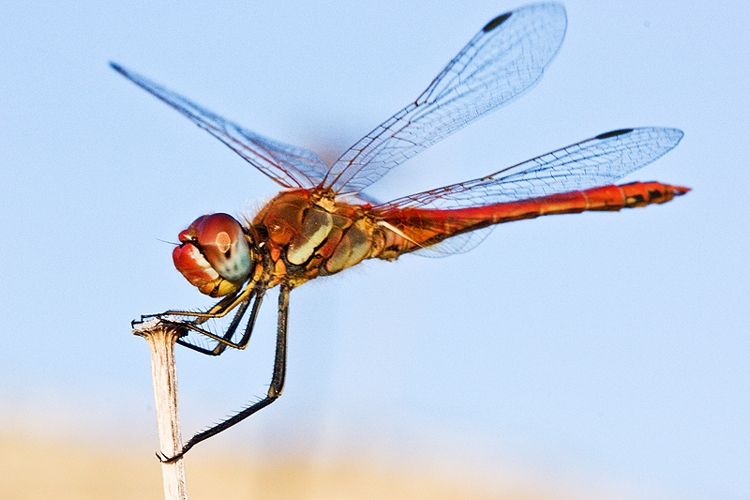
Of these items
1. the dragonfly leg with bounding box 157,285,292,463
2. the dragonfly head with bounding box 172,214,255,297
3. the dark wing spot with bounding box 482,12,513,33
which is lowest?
the dragonfly leg with bounding box 157,285,292,463

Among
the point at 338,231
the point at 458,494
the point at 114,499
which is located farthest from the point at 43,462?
the point at 338,231

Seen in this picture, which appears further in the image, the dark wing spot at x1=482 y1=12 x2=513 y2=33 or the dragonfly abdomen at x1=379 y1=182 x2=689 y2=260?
the dragonfly abdomen at x1=379 y1=182 x2=689 y2=260

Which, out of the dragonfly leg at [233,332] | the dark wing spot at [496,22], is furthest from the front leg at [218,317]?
the dark wing spot at [496,22]

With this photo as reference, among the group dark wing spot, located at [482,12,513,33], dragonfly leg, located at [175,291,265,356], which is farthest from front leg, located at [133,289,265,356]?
dark wing spot, located at [482,12,513,33]

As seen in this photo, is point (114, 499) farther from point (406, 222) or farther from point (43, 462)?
point (406, 222)

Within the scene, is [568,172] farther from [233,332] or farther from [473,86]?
[233,332]

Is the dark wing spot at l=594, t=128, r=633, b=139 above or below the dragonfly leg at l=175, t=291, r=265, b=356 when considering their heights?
above

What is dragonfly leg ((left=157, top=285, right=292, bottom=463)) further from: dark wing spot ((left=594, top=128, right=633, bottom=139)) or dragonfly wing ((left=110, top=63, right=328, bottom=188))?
dark wing spot ((left=594, top=128, right=633, bottom=139))

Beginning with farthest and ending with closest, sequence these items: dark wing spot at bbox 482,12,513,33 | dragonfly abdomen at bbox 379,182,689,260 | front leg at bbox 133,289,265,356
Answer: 1. dragonfly abdomen at bbox 379,182,689,260
2. dark wing spot at bbox 482,12,513,33
3. front leg at bbox 133,289,265,356

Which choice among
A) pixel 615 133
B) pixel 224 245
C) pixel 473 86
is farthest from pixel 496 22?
pixel 224 245
